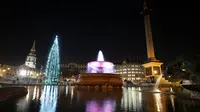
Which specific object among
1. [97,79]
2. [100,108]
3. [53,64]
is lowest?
[100,108]

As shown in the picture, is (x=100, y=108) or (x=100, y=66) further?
(x=100, y=66)

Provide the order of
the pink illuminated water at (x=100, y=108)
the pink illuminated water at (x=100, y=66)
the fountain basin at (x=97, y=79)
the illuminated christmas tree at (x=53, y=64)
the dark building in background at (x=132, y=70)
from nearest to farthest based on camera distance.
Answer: the pink illuminated water at (x=100, y=108), the fountain basin at (x=97, y=79), the pink illuminated water at (x=100, y=66), the illuminated christmas tree at (x=53, y=64), the dark building in background at (x=132, y=70)

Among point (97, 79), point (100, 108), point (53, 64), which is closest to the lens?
point (100, 108)

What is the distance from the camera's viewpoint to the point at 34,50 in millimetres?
113062

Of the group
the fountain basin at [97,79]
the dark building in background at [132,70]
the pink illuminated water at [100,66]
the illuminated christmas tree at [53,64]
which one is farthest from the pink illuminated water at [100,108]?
the dark building in background at [132,70]

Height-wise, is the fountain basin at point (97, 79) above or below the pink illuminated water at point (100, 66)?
below

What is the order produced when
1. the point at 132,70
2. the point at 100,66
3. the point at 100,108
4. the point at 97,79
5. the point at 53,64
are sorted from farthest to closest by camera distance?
1. the point at 132,70
2. the point at 53,64
3. the point at 100,66
4. the point at 97,79
5. the point at 100,108

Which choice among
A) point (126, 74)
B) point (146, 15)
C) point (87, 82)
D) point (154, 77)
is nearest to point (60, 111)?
point (87, 82)

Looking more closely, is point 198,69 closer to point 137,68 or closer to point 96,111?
point 96,111

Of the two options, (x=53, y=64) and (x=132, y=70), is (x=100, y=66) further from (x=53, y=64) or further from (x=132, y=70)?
(x=132, y=70)

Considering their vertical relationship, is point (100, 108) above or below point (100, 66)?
below

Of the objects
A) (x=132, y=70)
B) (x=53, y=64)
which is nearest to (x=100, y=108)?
(x=53, y=64)

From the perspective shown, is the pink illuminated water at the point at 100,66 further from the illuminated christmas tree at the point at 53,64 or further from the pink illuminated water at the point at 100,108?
the illuminated christmas tree at the point at 53,64

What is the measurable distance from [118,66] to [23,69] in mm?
69602
